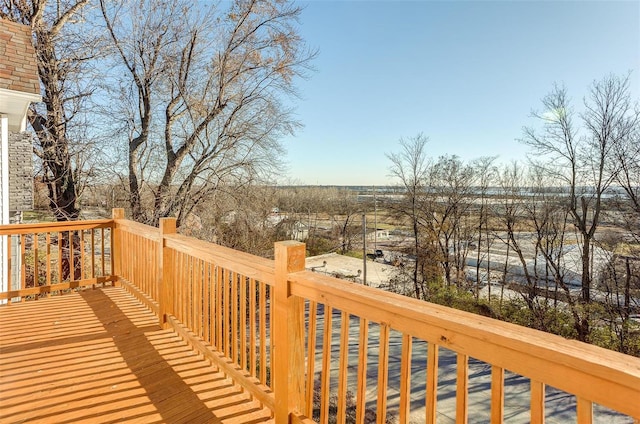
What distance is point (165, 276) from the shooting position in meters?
3.16

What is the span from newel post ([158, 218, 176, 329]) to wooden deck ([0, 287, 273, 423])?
0.59 feet

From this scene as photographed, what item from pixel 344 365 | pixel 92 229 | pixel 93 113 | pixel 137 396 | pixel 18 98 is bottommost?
pixel 137 396

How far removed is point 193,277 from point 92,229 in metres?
2.57

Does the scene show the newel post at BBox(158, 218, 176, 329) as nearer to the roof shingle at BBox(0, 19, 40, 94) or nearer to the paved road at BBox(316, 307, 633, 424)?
the roof shingle at BBox(0, 19, 40, 94)

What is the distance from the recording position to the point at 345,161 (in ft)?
86.9

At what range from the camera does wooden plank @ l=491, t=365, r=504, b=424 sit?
3.35ft

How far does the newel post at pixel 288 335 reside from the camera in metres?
1.77

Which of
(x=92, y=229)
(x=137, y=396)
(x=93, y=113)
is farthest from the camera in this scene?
(x=93, y=113)

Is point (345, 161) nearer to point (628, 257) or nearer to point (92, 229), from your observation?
point (628, 257)

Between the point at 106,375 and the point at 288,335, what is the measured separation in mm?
1637

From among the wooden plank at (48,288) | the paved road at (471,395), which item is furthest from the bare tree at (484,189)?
the wooden plank at (48,288)

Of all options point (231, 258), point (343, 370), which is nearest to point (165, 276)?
point (231, 258)

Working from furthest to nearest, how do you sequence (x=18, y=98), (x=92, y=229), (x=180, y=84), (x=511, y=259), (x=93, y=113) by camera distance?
(x=511, y=259), (x=180, y=84), (x=93, y=113), (x=18, y=98), (x=92, y=229)

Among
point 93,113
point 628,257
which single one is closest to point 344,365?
point 93,113
